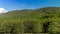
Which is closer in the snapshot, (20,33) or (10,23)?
(20,33)

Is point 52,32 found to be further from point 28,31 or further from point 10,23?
point 10,23

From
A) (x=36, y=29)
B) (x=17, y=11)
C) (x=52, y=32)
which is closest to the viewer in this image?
(x=52, y=32)

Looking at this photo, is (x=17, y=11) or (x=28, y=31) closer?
(x=28, y=31)

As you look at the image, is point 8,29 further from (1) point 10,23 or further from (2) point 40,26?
(2) point 40,26

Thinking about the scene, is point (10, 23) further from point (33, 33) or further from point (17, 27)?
point (33, 33)

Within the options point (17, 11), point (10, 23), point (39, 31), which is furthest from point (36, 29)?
point (17, 11)

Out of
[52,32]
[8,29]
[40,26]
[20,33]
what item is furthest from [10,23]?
[52,32]

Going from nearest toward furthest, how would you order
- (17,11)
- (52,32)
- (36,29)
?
(52,32) → (36,29) → (17,11)
